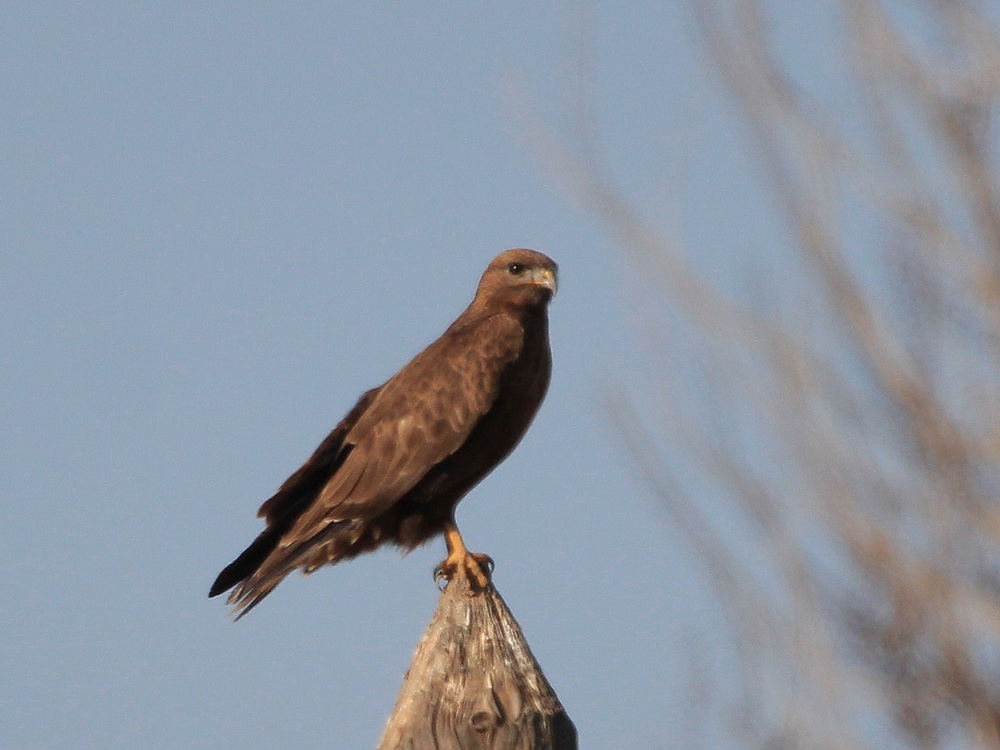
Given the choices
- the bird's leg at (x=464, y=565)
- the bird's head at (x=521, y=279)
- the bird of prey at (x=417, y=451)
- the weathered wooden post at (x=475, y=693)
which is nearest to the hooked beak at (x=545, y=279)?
the bird's head at (x=521, y=279)

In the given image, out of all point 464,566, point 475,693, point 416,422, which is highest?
point 416,422

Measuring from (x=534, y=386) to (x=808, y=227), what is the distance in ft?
4.43

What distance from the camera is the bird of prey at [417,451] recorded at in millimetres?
4469

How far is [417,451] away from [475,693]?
6.48 feet

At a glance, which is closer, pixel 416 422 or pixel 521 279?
pixel 416 422

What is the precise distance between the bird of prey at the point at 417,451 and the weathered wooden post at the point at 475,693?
50.9 inches

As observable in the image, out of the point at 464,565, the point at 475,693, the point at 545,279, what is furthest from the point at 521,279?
the point at 475,693

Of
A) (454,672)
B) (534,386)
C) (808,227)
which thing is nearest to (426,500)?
(534,386)

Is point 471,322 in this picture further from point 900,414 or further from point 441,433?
point 900,414

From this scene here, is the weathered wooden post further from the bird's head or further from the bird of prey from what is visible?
the bird's head

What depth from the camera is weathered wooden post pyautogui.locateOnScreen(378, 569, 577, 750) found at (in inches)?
106

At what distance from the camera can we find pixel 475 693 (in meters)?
2.75

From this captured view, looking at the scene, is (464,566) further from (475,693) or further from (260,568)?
(475,693)

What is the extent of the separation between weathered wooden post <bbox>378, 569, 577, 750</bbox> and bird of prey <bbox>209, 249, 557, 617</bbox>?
50.9 inches
